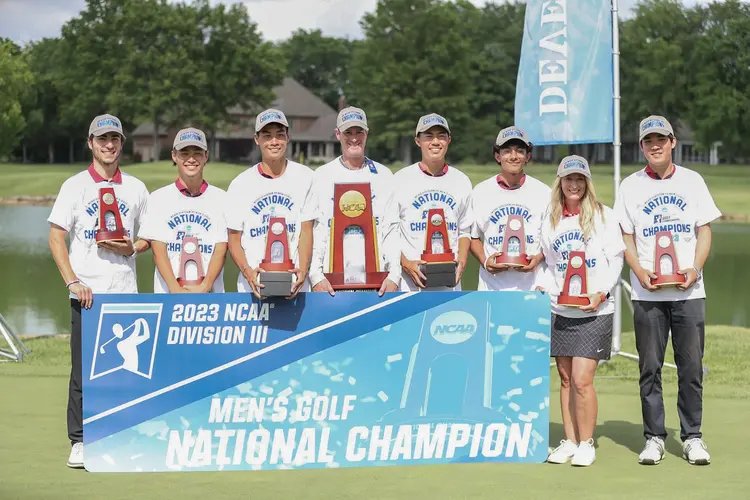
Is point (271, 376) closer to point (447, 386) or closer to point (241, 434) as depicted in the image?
A: point (241, 434)

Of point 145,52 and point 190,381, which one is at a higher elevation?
point 145,52

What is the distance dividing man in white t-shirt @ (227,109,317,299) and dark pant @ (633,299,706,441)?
1.98m

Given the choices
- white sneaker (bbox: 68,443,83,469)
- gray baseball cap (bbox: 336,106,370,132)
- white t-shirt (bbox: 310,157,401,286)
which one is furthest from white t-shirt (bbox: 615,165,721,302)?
white sneaker (bbox: 68,443,83,469)

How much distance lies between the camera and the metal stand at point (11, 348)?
10.6 metres

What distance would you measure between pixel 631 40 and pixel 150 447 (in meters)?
74.6

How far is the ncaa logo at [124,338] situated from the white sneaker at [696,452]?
9.94ft

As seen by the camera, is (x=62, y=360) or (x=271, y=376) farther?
(x=62, y=360)

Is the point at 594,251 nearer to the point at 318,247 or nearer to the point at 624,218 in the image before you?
the point at 624,218

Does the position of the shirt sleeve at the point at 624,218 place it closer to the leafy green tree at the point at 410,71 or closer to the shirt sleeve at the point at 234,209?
the shirt sleeve at the point at 234,209

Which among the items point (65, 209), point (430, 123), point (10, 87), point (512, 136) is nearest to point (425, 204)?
point (430, 123)

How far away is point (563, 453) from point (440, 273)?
4.03 ft

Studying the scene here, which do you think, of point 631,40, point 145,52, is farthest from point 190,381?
point 145,52

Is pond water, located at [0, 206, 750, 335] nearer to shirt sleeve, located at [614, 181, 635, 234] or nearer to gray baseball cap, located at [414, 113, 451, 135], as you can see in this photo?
gray baseball cap, located at [414, 113, 451, 135]

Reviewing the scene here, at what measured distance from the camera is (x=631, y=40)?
7675 centimetres
